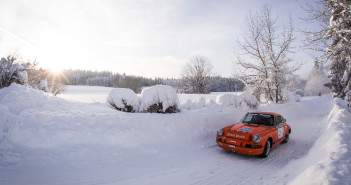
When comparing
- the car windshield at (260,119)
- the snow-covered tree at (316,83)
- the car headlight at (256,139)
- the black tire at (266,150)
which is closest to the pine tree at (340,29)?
the car windshield at (260,119)

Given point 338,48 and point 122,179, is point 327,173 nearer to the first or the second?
point 122,179

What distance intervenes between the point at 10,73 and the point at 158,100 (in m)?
6.91

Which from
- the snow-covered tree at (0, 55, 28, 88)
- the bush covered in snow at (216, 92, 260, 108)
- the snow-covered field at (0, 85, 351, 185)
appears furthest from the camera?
the bush covered in snow at (216, 92, 260, 108)

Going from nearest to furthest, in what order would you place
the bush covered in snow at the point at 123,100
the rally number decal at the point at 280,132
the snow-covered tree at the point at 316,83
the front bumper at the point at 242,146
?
the front bumper at the point at 242,146
the rally number decal at the point at 280,132
the bush covered in snow at the point at 123,100
the snow-covered tree at the point at 316,83

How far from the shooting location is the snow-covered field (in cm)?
388

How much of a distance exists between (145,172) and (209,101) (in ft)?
33.0

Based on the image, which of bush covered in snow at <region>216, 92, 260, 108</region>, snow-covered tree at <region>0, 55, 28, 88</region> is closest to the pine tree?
bush covered in snow at <region>216, 92, 260, 108</region>

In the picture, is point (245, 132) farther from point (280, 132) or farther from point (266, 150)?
point (280, 132)

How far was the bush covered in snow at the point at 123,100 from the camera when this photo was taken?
8.81m

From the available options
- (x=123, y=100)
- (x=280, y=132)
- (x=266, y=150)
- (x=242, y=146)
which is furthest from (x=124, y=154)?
(x=280, y=132)

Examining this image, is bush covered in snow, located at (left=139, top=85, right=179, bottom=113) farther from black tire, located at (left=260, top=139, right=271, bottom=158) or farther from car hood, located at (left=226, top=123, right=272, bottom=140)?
black tire, located at (left=260, top=139, right=271, bottom=158)

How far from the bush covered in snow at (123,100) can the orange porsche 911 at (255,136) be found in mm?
4798

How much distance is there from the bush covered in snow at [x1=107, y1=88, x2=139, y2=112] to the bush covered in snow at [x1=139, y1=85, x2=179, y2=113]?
18.1 inches

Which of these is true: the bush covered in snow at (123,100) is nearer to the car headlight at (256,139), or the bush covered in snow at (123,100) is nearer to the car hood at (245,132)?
the car hood at (245,132)
